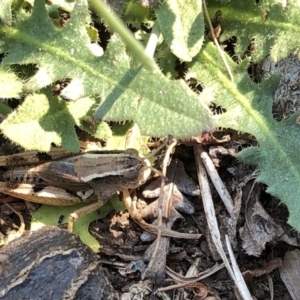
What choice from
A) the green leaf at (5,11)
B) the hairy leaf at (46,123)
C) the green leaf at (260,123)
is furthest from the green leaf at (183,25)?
the green leaf at (5,11)

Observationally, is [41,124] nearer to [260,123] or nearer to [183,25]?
[183,25]

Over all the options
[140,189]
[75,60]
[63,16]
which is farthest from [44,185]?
[63,16]

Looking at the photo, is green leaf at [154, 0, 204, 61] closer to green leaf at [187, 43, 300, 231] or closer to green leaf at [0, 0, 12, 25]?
green leaf at [187, 43, 300, 231]

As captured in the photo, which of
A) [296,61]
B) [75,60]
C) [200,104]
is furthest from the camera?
[296,61]

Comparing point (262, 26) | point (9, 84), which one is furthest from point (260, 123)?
point (9, 84)

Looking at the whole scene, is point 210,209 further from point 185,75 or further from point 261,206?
point 185,75

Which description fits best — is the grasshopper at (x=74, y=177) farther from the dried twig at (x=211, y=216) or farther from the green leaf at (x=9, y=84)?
the green leaf at (x=9, y=84)

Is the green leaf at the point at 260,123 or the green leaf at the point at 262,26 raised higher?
the green leaf at the point at 262,26
